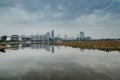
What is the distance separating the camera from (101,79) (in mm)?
10211

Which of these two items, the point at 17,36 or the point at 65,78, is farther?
the point at 17,36

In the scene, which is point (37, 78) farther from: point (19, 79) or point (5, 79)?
point (5, 79)

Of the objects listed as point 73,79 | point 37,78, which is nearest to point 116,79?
point 73,79

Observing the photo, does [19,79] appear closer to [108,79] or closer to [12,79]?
[12,79]

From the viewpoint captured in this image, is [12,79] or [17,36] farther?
[17,36]

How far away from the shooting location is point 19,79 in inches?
406

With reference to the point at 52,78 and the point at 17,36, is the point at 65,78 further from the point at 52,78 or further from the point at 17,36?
the point at 17,36

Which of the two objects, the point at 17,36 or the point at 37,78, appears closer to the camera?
the point at 37,78

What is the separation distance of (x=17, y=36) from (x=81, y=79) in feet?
634

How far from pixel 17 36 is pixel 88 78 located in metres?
193

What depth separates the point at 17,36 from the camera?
194000 millimetres

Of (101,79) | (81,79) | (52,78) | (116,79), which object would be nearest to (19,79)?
(52,78)

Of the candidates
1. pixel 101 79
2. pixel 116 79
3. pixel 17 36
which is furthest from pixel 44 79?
pixel 17 36

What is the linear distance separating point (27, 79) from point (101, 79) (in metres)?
5.33
